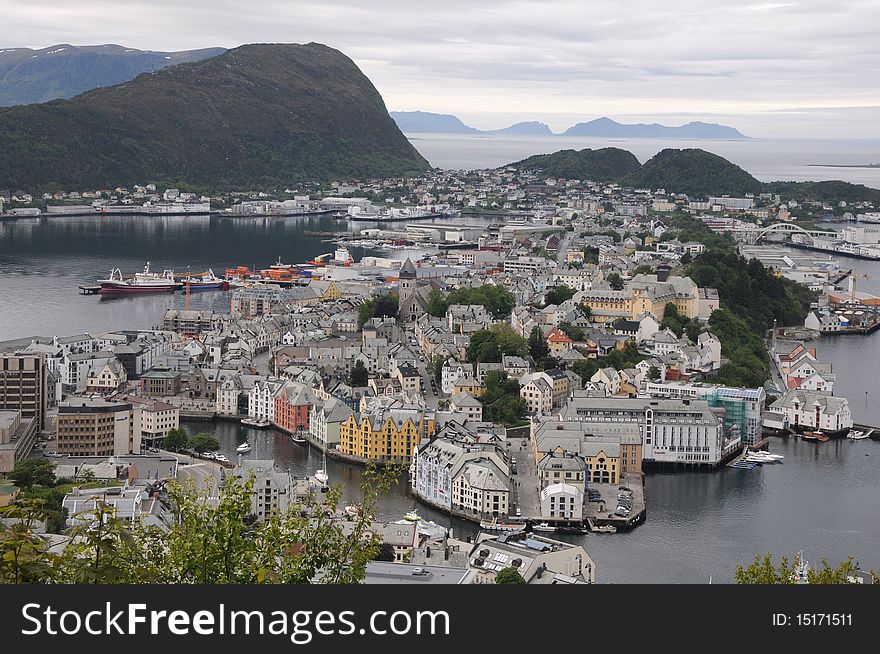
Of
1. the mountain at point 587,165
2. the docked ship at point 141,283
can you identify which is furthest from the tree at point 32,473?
the mountain at point 587,165

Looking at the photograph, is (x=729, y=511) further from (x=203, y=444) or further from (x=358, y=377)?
(x=358, y=377)

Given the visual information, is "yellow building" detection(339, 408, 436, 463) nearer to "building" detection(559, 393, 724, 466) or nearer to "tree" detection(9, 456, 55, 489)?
"building" detection(559, 393, 724, 466)

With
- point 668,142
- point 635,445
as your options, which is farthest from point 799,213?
point 668,142

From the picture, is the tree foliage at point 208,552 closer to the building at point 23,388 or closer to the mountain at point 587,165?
the building at point 23,388

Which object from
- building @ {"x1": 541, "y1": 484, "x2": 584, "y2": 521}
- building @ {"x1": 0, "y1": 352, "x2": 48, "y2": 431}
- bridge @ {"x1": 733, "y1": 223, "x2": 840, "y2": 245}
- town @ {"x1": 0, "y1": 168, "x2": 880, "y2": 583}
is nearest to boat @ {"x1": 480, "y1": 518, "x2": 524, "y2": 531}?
town @ {"x1": 0, "y1": 168, "x2": 880, "y2": 583}

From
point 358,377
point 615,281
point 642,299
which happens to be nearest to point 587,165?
point 615,281
